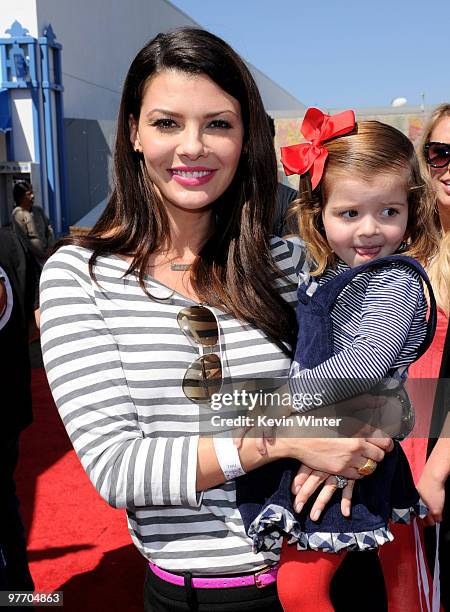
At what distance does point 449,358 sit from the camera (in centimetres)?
227

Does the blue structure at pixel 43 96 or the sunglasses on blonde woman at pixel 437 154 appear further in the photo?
the blue structure at pixel 43 96

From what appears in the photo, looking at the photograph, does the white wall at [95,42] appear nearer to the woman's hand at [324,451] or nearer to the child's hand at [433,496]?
the child's hand at [433,496]

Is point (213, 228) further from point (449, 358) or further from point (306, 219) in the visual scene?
point (449, 358)

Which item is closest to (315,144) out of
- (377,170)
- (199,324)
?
(377,170)

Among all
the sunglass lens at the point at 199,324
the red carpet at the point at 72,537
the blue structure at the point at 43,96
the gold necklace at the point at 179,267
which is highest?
the blue structure at the point at 43,96

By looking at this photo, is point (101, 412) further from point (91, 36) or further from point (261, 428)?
point (91, 36)

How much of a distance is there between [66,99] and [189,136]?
16.4 m

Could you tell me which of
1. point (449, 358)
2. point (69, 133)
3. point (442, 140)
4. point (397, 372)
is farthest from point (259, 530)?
point (69, 133)

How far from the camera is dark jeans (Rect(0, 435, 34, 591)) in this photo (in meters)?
2.77

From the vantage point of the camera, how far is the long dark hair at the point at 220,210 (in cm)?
164

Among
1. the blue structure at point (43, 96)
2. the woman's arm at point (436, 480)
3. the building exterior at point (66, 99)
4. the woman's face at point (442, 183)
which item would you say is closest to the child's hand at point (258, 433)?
the woman's arm at point (436, 480)

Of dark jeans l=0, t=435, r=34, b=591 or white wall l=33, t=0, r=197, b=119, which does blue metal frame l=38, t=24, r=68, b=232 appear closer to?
white wall l=33, t=0, r=197, b=119

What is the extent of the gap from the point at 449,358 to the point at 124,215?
1216 mm

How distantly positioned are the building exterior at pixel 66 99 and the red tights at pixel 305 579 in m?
12.7
